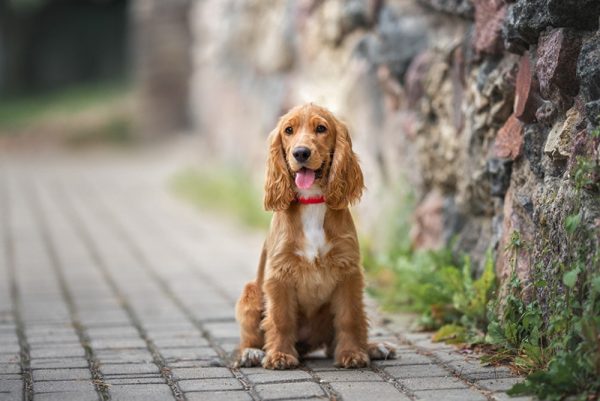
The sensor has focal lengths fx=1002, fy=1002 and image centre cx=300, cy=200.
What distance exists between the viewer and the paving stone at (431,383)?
424cm

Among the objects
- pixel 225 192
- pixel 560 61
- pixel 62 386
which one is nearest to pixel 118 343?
pixel 62 386

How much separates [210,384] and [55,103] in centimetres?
1930

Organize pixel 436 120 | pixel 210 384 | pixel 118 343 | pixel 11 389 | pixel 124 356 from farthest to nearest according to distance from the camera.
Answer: pixel 436 120 → pixel 118 343 → pixel 124 356 → pixel 210 384 → pixel 11 389

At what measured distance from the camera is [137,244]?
9641 millimetres

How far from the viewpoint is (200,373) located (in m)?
4.64

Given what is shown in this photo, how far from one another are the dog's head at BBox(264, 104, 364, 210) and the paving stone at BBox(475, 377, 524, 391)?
1.02m

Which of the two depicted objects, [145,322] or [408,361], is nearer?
[408,361]

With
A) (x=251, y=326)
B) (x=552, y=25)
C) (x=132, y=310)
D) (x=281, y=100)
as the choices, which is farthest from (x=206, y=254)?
(x=552, y=25)

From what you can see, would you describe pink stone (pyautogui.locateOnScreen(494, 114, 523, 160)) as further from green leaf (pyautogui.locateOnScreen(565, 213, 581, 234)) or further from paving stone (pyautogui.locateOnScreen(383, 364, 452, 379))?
paving stone (pyautogui.locateOnScreen(383, 364, 452, 379))

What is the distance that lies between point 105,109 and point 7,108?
3.54 metres

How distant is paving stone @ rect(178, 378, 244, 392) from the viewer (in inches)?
170

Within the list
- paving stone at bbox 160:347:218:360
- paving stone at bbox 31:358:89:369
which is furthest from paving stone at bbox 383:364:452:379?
paving stone at bbox 31:358:89:369

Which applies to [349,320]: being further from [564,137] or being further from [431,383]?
[564,137]

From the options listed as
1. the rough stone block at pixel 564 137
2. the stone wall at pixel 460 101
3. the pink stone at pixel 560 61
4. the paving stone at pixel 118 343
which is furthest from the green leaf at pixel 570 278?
the paving stone at pixel 118 343
